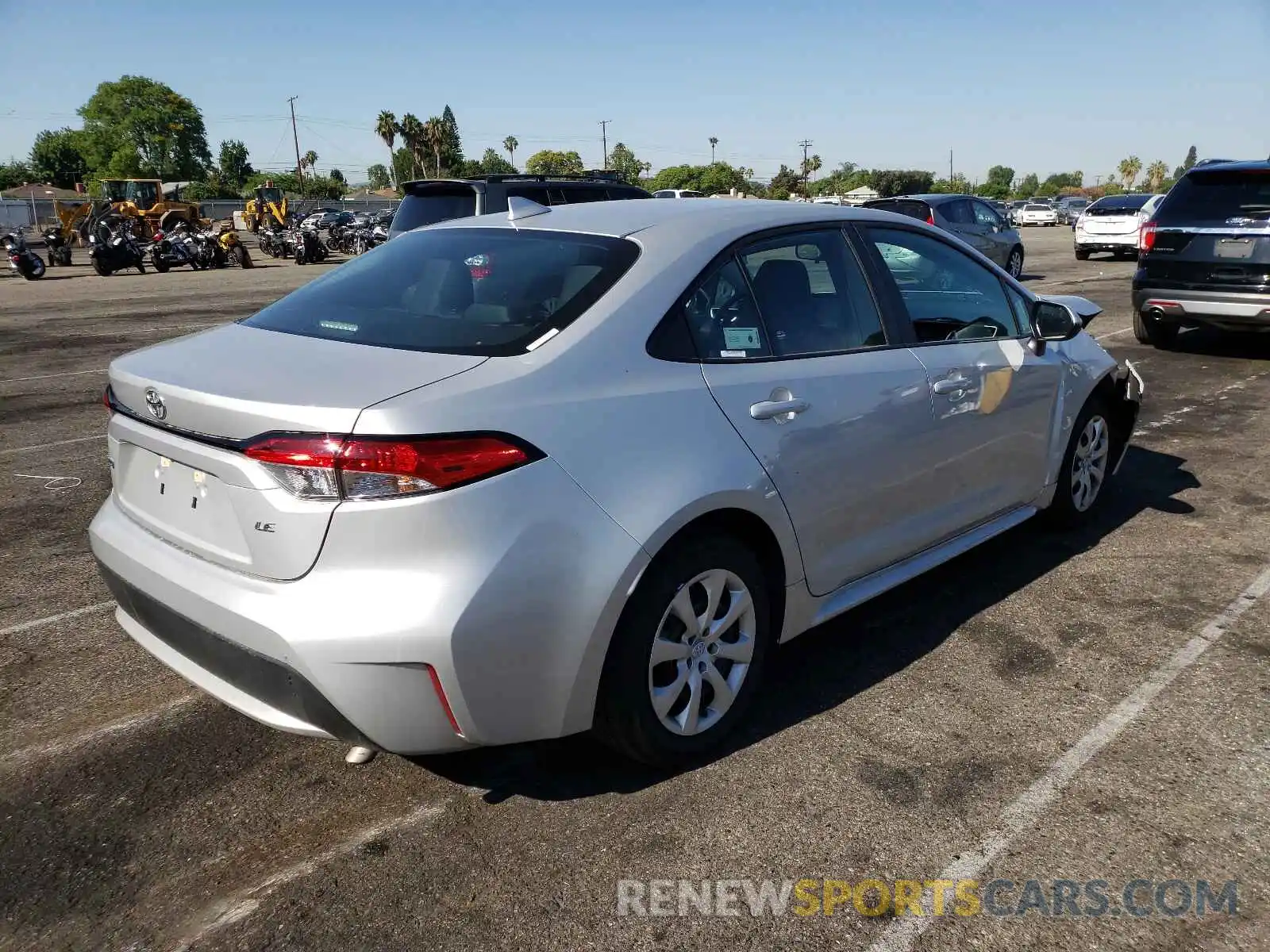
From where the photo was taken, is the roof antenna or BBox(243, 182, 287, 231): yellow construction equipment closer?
the roof antenna

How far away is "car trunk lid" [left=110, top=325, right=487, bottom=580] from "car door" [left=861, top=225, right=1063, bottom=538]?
1933 mm

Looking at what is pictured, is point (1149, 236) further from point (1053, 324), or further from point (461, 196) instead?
point (461, 196)

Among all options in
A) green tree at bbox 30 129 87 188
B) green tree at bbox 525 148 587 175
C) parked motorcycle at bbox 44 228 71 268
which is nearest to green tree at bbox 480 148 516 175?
green tree at bbox 525 148 587 175

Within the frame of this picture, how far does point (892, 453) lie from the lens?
3473mm

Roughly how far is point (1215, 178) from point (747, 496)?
850 cm

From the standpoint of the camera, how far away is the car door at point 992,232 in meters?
16.8

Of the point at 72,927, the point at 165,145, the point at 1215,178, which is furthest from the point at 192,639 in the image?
the point at 165,145

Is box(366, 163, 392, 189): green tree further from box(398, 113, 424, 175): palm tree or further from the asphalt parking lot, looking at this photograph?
the asphalt parking lot

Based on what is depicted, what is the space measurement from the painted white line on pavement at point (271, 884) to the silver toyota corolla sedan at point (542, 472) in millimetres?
409

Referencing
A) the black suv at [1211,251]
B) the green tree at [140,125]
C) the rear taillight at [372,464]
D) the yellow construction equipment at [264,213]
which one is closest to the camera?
the rear taillight at [372,464]

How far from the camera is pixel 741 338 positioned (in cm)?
312

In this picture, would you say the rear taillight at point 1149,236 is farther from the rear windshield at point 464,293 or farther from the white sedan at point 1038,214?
the white sedan at point 1038,214

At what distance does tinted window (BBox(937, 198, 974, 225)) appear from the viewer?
15.9 meters

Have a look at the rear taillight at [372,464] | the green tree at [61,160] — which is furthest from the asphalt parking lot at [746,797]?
the green tree at [61,160]
